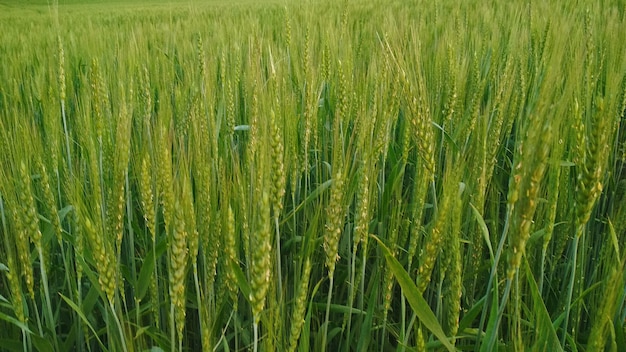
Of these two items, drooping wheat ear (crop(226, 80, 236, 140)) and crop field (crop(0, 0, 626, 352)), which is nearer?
crop field (crop(0, 0, 626, 352))

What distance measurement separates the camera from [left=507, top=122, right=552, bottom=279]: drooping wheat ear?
0.54m

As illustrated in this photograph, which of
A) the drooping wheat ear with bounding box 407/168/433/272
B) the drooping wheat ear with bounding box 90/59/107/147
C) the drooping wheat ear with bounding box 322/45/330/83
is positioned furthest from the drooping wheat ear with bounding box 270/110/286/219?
the drooping wheat ear with bounding box 322/45/330/83

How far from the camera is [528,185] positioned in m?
0.54

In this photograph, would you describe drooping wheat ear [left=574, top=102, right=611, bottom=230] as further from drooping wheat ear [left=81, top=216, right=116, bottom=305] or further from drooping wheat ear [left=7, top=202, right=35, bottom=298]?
drooping wheat ear [left=7, top=202, right=35, bottom=298]

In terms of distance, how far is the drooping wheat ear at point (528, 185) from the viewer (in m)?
0.54

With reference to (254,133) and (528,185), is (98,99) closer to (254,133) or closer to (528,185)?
(254,133)

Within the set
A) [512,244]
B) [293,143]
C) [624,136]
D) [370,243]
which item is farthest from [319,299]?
[624,136]

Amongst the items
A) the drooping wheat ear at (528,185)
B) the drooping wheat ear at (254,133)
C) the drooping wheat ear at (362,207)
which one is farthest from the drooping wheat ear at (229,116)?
the drooping wheat ear at (528,185)

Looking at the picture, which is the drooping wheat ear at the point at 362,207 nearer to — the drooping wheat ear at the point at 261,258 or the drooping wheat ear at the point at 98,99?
the drooping wheat ear at the point at 261,258

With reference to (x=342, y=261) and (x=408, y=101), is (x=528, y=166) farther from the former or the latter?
(x=342, y=261)

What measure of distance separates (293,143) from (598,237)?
761mm

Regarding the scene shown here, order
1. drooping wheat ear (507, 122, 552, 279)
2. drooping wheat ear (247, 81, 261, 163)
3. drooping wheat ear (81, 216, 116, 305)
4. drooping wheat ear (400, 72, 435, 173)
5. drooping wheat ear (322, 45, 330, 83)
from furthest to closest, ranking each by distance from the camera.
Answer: drooping wheat ear (322, 45, 330, 83) → drooping wheat ear (247, 81, 261, 163) → drooping wheat ear (400, 72, 435, 173) → drooping wheat ear (81, 216, 116, 305) → drooping wheat ear (507, 122, 552, 279)

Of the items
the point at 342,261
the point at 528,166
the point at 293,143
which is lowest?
the point at 342,261

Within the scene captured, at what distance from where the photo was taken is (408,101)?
0.80 metres
